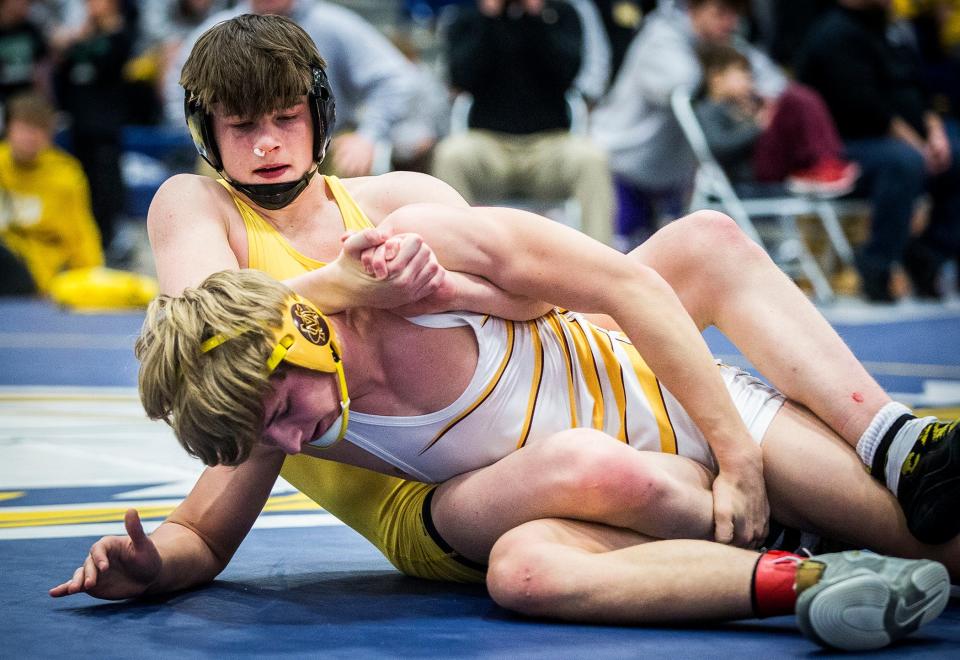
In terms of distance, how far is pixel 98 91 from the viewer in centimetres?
1002

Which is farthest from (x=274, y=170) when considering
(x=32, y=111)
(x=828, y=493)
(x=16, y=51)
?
(x=16, y=51)

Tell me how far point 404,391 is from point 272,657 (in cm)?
57

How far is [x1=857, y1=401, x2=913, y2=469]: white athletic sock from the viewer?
8.14 feet

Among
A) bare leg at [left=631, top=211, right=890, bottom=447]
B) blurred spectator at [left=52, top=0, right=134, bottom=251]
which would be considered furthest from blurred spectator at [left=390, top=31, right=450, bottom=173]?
bare leg at [left=631, top=211, right=890, bottom=447]

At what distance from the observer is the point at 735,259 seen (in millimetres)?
2621

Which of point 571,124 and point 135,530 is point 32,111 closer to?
point 571,124

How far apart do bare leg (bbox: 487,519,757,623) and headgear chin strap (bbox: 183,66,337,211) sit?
0.91 metres

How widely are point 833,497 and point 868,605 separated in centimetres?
53

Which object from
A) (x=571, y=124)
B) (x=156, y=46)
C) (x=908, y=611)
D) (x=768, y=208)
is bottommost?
(x=768, y=208)

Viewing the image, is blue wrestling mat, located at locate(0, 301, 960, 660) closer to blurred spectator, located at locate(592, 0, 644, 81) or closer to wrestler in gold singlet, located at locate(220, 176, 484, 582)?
wrestler in gold singlet, located at locate(220, 176, 484, 582)

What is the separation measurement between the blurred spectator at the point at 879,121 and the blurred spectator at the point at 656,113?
0.55m

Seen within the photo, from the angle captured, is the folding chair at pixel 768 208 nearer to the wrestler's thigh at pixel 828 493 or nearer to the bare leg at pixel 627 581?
the wrestler's thigh at pixel 828 493

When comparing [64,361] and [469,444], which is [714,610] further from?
[64,361]

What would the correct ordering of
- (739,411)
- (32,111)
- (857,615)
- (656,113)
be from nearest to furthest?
(857,615)
(739,411)
(656,113)
(32,111)
